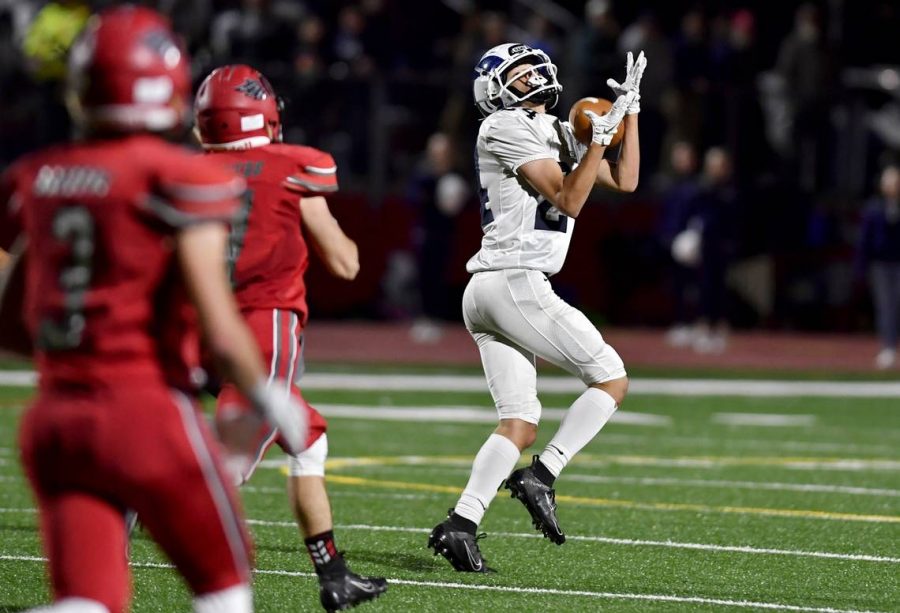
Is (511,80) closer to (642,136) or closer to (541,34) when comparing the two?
(642,136)

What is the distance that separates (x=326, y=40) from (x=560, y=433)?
13.9m

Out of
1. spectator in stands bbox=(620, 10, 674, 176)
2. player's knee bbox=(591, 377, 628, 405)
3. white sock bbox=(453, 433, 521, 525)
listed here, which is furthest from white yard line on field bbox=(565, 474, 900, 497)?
spectator in stands bbox=(620, 10, 674, 176)

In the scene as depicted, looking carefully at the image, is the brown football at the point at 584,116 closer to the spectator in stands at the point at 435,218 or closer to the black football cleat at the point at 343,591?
the black football cleat at the point at 343,591

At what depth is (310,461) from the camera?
18.5 feet

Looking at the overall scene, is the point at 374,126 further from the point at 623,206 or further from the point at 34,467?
the point at 34,467

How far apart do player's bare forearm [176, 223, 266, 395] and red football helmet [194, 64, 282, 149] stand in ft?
6.78

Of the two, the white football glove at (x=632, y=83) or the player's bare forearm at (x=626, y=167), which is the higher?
the white football glove at (x=632, y=83)

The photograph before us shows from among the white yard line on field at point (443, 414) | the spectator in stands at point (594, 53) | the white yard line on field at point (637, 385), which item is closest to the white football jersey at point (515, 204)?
the white yard line on field at point (443, 414)

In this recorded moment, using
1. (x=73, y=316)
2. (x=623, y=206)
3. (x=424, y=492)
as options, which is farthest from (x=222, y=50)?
(x=73, y=316)

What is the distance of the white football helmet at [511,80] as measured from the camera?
6.76m

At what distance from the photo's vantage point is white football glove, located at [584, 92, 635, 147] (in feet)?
21.1

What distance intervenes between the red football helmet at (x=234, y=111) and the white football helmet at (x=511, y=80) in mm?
1344

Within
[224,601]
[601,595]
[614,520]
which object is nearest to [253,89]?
[601,595]

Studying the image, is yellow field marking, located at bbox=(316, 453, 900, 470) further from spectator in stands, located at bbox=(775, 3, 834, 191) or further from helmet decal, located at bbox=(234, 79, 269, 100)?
spectator in stands, located at bbox=(775, 3, 834, 191)
